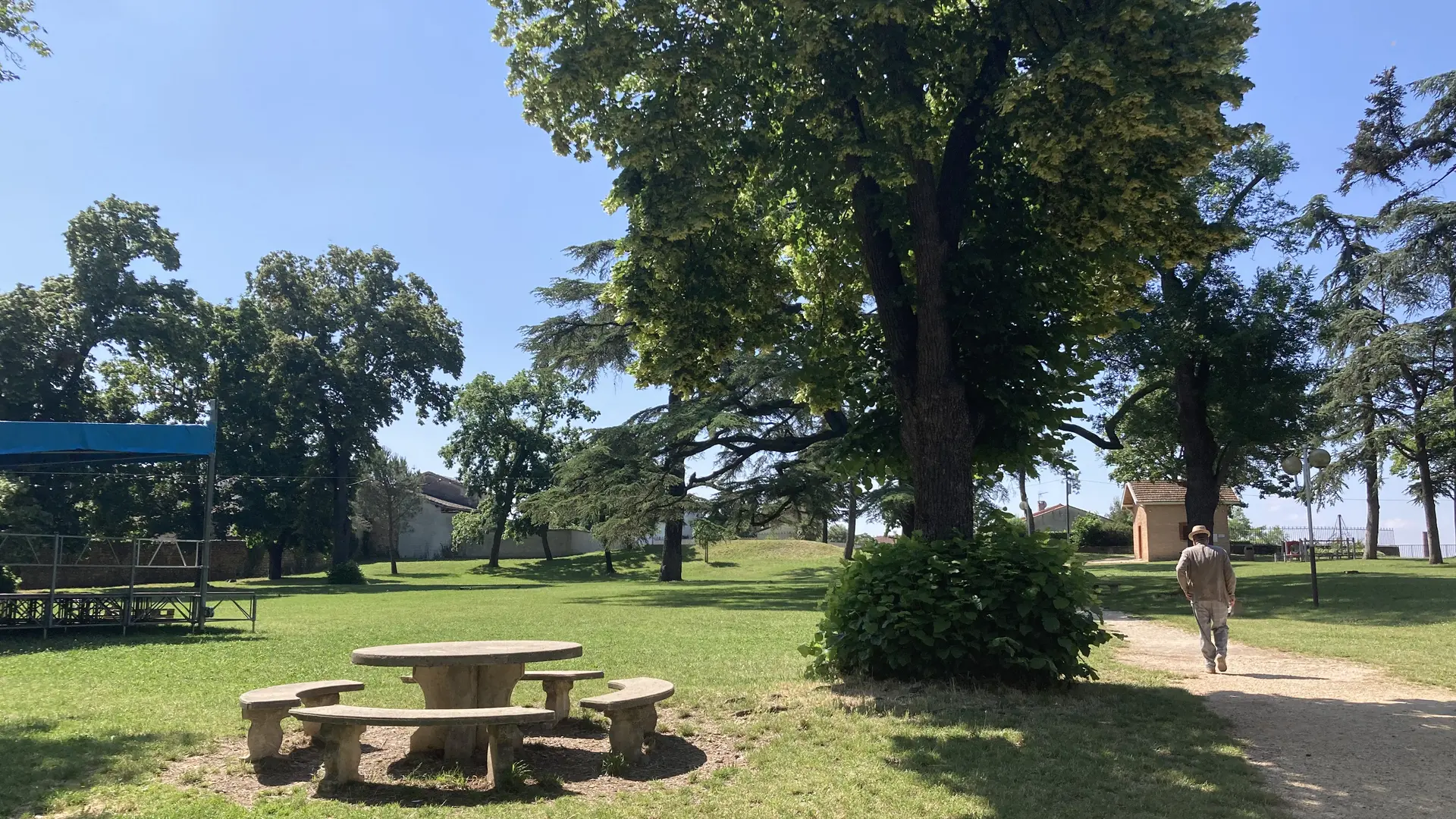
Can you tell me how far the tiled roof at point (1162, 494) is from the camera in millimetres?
49406

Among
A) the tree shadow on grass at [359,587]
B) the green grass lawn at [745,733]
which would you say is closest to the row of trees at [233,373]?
the tree shadow on grass at [359,587]

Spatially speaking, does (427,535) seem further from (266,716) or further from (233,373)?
(266,716)

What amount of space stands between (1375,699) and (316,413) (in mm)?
47432

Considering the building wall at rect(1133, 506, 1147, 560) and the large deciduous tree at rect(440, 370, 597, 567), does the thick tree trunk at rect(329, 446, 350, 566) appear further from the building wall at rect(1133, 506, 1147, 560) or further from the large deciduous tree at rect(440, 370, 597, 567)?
the building wall at rect(1133, 506, 1147, 560)

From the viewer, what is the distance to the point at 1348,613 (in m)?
17.1

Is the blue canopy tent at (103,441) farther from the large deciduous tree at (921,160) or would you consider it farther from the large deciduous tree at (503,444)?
the large deciduous tree at (503,444)

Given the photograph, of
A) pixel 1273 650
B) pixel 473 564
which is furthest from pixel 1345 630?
pixel 473 564

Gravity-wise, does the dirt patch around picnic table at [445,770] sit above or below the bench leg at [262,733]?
below

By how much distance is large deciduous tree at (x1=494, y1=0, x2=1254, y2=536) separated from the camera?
8.46 metres

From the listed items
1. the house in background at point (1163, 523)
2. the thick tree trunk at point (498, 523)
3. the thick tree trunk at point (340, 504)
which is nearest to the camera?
the thick tree trunk at point (340, 504)

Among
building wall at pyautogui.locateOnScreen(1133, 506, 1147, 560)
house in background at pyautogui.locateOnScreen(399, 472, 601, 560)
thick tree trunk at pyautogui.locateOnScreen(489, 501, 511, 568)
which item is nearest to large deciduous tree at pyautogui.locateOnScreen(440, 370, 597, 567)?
thick tree trunk at pyautogui.locateOnScreen(489, 501, 511, 568)

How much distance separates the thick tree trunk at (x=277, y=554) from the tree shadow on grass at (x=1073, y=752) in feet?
143

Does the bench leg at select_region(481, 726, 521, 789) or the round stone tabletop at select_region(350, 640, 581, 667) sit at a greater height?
the round stone tabletop at select_region(350, 640, 581, 667)

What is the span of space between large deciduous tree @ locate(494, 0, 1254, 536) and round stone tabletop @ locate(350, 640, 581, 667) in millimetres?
4185
